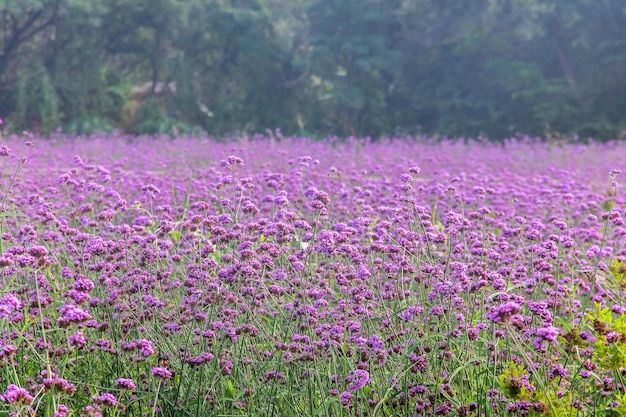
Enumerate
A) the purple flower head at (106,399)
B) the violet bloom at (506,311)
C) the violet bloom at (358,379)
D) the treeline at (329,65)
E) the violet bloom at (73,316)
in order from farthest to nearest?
the treeline at (329,65)
the violet bloom at (358,379)
the purple flower head at (106,399)
the violet bloom at (73,316)
the violet bloom at (506,311)

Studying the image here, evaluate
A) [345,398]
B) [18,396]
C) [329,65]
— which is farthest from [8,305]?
[329,65]

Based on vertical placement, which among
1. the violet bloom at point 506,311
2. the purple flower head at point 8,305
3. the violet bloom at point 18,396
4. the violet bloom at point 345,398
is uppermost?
the violet bloom at point 506,311

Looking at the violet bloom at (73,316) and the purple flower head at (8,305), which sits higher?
the violet bloom at (73,316)

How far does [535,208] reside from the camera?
5.89m

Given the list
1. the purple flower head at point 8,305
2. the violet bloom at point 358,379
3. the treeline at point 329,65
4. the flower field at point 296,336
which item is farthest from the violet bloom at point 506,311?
the treeline at point 329,65

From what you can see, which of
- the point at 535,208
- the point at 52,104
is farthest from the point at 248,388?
the point at 52,104

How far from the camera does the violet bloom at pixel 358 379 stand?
254 cm

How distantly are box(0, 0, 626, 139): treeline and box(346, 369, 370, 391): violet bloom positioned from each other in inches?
741

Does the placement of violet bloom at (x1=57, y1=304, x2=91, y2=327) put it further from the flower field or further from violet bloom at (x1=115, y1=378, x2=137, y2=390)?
violet bloom at (x1=115, y1=378, x2=137, y2=390)

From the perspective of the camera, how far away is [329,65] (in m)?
22.9

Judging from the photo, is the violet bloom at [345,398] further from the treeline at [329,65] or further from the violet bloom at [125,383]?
the treeline at [329,65]

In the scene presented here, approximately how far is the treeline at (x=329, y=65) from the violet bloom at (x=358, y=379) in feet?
61.8

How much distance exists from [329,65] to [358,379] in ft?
68.4

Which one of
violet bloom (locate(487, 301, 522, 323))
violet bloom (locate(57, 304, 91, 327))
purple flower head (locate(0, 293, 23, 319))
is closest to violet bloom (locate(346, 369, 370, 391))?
violet bloom (locate(487, 301, 522, 323))
